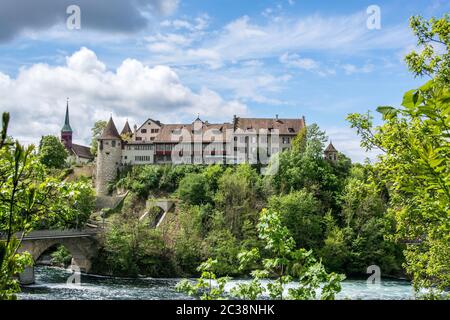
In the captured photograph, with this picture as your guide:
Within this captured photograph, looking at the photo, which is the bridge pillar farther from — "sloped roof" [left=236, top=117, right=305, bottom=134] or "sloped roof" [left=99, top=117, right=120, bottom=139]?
"sloped roof" [left=236, top=117, right=305, bottom=134]

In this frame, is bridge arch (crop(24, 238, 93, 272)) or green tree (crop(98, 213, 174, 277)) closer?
green tree (crop(98, 213, 174, 277))

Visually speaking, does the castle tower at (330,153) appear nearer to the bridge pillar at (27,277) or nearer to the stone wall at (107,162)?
the stone wall at (107,162)

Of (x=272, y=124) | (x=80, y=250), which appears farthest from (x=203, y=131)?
(x=80, y=250)

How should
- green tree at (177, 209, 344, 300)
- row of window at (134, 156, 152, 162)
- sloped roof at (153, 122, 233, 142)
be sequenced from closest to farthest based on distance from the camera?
green tree at (177, 209, 344, 300)
sloped roof at (153, 122, 233, 142)
row of window at (134, 156, 152, 162)

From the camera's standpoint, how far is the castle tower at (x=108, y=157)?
6103 cm

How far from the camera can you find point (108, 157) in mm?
61688

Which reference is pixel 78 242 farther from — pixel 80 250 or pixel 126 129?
pixel 126 129

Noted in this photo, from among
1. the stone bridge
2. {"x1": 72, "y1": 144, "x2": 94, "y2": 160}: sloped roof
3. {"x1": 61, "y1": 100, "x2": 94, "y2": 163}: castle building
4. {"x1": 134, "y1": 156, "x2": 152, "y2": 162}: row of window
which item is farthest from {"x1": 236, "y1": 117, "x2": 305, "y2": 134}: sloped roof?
{"x1": 72, "y1": 144, "x2": 94, "y2": 160}: sloped roof

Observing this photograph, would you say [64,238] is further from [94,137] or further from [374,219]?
[94,137]

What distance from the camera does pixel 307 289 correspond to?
515 centimetres

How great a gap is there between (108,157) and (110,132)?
11.0 ft

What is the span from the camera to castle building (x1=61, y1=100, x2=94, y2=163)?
277ft

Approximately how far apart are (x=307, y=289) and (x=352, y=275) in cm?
4065
